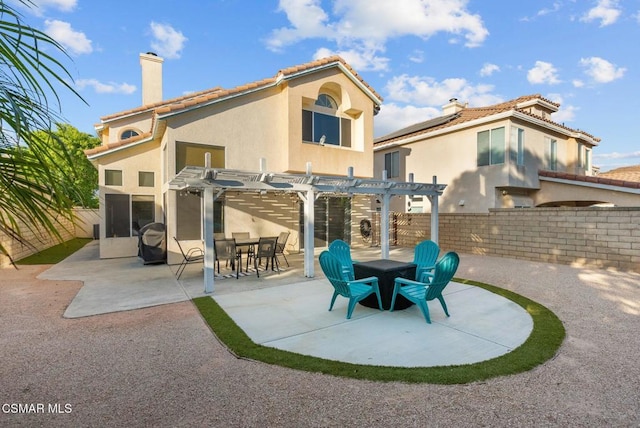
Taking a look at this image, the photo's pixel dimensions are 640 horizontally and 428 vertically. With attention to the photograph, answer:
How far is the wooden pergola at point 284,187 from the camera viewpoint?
23.6ft

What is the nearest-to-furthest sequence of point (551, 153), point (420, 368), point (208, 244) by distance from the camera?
point (420, 368), point (208, 244), point (551, 153)

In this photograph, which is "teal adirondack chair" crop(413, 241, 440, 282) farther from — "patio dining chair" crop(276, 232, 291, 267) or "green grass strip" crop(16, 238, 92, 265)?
"green grass strip" crop(16, 238, 92, 265)

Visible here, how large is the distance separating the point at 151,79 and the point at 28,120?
19141mm

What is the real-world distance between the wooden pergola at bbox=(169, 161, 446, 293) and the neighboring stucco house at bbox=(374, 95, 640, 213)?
451 centimetres

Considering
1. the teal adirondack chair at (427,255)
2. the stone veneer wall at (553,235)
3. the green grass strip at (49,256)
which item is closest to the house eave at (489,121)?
the stone veneer wall at (553,235)

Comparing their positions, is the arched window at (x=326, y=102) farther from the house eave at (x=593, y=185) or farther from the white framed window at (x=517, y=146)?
the house eave at (x=593, y=185)

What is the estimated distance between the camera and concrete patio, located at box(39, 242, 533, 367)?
4.25 metres

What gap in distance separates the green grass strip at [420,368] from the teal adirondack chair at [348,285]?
5.32ft

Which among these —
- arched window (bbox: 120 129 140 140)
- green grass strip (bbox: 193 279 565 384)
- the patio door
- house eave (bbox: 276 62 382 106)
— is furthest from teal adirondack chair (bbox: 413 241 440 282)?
arched window (bbox: 120 129 140 140)

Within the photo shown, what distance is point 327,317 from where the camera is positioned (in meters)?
5.56

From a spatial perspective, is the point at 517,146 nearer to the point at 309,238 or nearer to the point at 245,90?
the point at 309,238

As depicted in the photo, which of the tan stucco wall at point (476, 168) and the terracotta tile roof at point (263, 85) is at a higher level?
the terracotta tile roof at point (263, 85)

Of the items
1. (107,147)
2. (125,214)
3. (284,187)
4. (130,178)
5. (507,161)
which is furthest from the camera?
(507,161)

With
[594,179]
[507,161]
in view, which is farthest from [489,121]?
[594,179]
